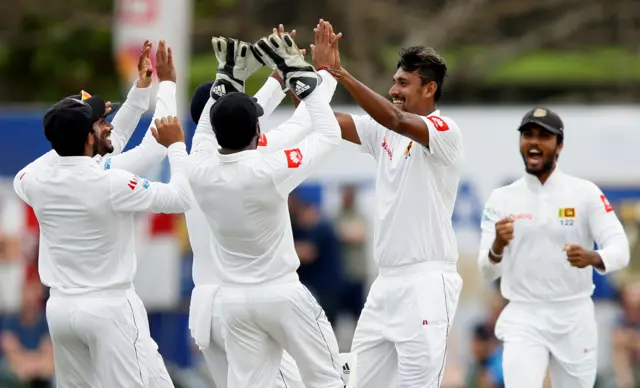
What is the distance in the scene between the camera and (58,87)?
27500mm

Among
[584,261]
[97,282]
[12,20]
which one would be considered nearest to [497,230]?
[584,261]

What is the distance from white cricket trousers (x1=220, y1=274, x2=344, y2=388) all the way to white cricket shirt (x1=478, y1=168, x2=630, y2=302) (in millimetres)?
2026

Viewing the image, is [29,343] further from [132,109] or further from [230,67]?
[230,67]

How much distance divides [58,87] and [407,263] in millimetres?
18339

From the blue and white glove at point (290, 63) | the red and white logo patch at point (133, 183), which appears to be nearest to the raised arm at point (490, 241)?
the blue and white glove at point (290, 63)

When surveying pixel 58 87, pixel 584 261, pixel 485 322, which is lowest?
pixel 485 322

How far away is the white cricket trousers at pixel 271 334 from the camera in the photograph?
378 inches

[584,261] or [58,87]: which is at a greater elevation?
[58,87]

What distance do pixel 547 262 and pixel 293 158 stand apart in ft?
8.78

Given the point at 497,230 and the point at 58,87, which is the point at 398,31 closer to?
the point at 58,87

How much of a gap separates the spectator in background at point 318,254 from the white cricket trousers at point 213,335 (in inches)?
246

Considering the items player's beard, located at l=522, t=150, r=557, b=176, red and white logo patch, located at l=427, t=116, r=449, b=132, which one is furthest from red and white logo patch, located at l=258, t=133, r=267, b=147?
player's beard, located at l=522, t=150, r=557, b=176

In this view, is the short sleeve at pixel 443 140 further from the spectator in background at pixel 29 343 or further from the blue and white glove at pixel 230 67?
the spectator in background at pixel 29 343

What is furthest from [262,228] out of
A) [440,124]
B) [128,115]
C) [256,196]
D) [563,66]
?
[563,66]
